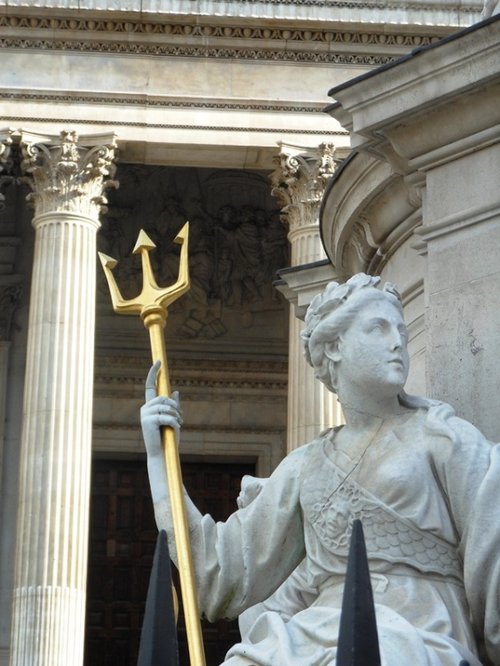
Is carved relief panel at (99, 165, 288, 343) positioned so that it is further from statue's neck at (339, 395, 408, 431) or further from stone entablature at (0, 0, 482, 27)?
statue's neck at (339, 395, 408, 431)

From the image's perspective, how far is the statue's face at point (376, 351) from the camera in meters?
6.90

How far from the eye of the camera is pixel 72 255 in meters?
31.5

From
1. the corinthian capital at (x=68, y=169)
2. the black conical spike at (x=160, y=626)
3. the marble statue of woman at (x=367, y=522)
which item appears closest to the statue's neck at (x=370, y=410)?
the marble statue of woman at (x=367, y=522)

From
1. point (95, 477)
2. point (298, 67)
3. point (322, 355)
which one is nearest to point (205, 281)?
point (95, 477)

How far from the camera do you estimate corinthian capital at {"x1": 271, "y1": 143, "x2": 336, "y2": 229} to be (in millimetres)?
32031

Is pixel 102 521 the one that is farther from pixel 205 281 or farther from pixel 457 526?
pixel 457 526

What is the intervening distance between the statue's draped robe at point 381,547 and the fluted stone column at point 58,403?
21.9 metres

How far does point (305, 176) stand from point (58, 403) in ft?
18.4

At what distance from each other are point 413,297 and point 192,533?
310 centimetres

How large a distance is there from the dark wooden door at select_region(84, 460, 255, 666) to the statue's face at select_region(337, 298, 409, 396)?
1078 inches

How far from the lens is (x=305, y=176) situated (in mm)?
32219

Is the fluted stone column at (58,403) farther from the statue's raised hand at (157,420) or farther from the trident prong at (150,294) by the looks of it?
→ the statue's raised hand at (157,420)

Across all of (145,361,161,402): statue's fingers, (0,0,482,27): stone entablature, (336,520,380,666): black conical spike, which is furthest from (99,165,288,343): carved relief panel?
(336,520,380,666): black conical spike

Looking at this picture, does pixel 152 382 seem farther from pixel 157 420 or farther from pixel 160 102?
pixel 160 102
